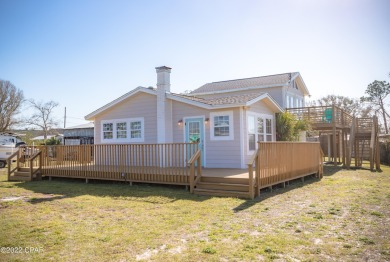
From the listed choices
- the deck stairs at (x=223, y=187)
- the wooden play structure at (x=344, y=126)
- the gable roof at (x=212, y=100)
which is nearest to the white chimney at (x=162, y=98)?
the gable roof at (x=212, y=100)

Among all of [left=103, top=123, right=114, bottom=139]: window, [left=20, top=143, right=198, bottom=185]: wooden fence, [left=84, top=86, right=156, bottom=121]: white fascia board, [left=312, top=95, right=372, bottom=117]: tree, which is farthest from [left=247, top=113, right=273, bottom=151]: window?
[left=312, top=95, right=372, bottom=117]: tree

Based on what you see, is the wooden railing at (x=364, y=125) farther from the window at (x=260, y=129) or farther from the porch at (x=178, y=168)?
the window at (x=260, y=129)

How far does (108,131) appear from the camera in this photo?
14844 mm

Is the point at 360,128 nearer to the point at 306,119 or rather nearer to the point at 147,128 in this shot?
the point at 306,119

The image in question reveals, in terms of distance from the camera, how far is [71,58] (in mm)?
15297

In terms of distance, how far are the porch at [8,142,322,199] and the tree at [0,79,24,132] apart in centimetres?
2247

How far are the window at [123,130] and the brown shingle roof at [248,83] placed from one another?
8.69 m

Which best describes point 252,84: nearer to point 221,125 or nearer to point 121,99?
point 221,125

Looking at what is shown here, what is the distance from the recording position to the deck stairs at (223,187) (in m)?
8.17

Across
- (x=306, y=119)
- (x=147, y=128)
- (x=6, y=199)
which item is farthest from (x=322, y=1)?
(x=6, y=199)

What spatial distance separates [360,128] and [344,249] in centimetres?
1710

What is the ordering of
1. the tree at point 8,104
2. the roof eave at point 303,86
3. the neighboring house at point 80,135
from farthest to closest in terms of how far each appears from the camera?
the tree at point 8,104 → the neighboring house at point 80,135 → the roof eave at point 303,86

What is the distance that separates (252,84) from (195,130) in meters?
9.11

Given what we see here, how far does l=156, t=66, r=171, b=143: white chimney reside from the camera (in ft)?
42.3
